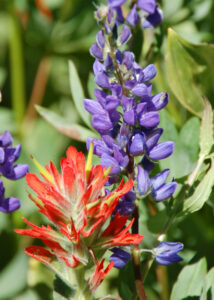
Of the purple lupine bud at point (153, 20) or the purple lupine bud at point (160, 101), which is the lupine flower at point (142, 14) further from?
the purple lupine bud at point (160, 101)

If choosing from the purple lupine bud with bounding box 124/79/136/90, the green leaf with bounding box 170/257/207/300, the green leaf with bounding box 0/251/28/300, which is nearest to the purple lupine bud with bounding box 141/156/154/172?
the purple lupine bud with bounding box 124/79/136/90

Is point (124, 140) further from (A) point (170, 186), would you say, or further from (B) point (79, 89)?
(B) point (79, 89)

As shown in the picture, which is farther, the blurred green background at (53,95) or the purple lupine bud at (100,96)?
the blurred green background at (53,95)

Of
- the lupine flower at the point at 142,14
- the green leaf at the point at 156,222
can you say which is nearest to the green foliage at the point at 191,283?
the green leaf at the point at 156,222

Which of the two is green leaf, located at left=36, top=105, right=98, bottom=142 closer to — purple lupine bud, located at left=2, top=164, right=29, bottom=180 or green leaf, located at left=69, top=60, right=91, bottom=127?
green leaf, located at left=69, top=60, right=91, bottom=127

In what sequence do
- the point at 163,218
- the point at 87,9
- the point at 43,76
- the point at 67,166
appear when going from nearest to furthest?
the point at 67,166 < the point at 163,218 < the point at 87,9 < the point at 43,76

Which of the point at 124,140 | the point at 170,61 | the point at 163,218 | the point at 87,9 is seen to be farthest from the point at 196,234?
the point at 87,9
